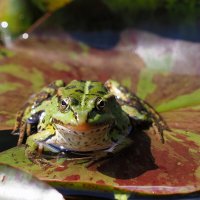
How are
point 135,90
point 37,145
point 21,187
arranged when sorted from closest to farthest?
point 21,187, point 37,145, point 135,90

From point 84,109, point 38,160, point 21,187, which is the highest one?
point 84,109

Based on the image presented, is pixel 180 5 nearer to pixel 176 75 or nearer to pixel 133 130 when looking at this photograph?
pixel 176 75

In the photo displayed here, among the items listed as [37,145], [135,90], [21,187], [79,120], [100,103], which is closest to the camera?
[21,187]

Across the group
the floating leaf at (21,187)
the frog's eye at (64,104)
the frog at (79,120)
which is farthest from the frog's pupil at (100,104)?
the floating leaf at (21,187)

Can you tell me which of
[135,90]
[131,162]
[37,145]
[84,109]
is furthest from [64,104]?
[135,90]

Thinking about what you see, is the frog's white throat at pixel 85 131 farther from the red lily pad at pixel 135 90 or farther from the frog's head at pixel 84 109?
the red lily pad at pixel 135 90

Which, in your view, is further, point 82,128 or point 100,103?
point 100,103

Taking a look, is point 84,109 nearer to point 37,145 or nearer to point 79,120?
point 79,120

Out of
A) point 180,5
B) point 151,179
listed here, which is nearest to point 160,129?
point 151,179
